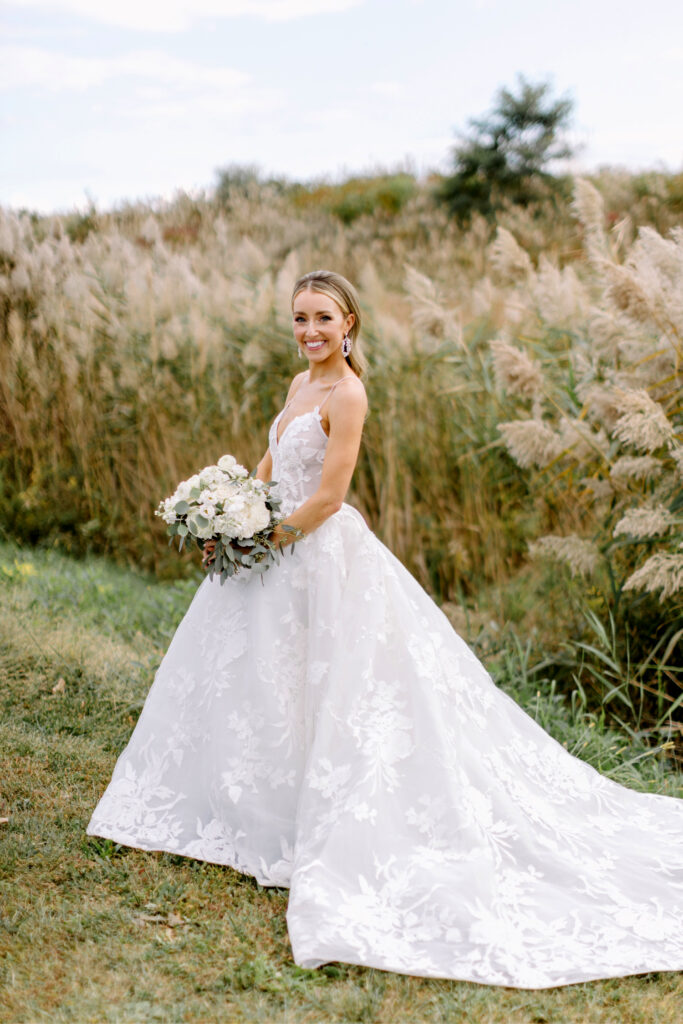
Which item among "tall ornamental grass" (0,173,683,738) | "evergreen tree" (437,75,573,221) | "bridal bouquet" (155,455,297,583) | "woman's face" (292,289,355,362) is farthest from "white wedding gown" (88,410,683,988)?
"evergreen tree" (437,75,573,221)

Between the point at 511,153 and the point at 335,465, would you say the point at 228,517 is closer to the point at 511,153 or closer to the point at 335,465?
the point at 335,465

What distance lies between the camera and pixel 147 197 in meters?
11.1

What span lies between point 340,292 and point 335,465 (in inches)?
25.1

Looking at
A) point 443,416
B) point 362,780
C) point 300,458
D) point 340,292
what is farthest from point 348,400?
point 443,416

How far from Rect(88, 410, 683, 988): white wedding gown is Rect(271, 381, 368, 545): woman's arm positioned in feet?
0.34

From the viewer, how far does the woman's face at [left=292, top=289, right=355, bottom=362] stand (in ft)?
10.1

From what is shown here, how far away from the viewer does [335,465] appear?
2967 millimetres

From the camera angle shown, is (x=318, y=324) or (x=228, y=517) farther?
(x=318, y=324)

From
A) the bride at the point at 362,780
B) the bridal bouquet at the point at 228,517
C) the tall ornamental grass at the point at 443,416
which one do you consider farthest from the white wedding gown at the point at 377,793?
the tall ornamental grass at the point at 443,416

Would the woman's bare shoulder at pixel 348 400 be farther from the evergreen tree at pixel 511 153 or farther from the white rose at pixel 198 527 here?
the evergreen tree at pixel 511 153

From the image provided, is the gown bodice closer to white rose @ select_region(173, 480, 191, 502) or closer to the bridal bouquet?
the bridal bouquet

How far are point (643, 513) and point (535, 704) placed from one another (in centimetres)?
112

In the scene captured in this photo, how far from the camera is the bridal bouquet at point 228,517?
2896 mm

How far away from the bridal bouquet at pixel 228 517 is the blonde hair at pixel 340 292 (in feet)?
1.93
